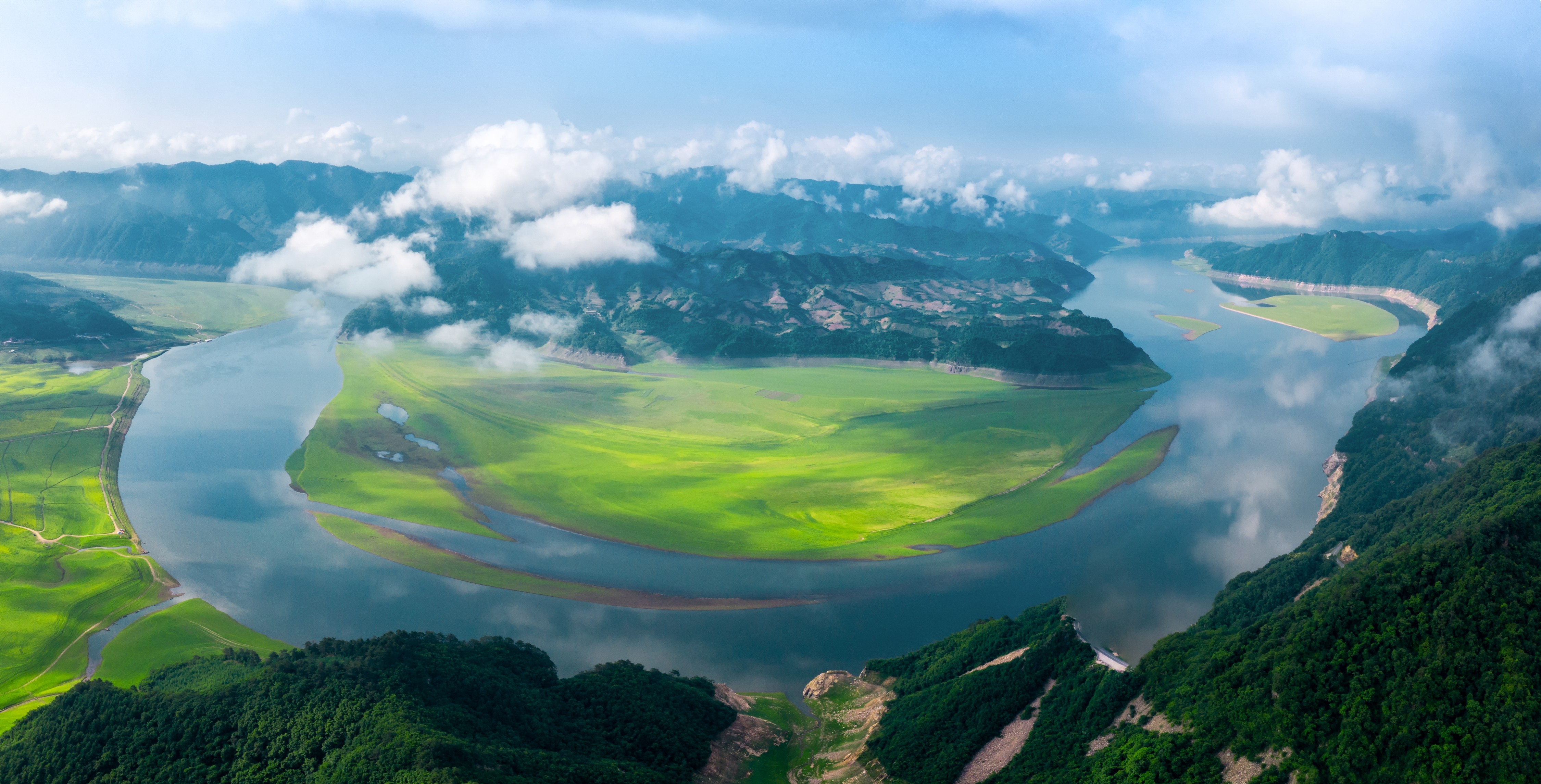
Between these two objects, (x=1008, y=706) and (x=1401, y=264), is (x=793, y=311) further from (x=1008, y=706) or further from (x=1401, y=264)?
(x=1401, y=264)

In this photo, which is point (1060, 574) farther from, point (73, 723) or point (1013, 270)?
point (1013, 270)

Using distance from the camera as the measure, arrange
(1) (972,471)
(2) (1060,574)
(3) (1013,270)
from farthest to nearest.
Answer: (3) (1013,270), (1) (972,471), (2) (1060,574)

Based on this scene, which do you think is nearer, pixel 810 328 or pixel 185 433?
pixel 185 433

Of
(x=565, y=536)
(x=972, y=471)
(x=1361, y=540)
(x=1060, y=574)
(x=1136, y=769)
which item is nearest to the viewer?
(x=1136, y=769)

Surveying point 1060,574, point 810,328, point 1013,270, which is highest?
point 1013,270

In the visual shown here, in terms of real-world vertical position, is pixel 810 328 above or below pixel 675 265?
below

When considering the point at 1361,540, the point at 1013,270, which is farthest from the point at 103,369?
the point at 1013,270

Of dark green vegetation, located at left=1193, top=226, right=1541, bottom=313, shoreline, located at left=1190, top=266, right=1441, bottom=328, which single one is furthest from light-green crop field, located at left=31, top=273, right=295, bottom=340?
dark green vegetation, located at left=1193, top=226, right=1541, bottom=313
